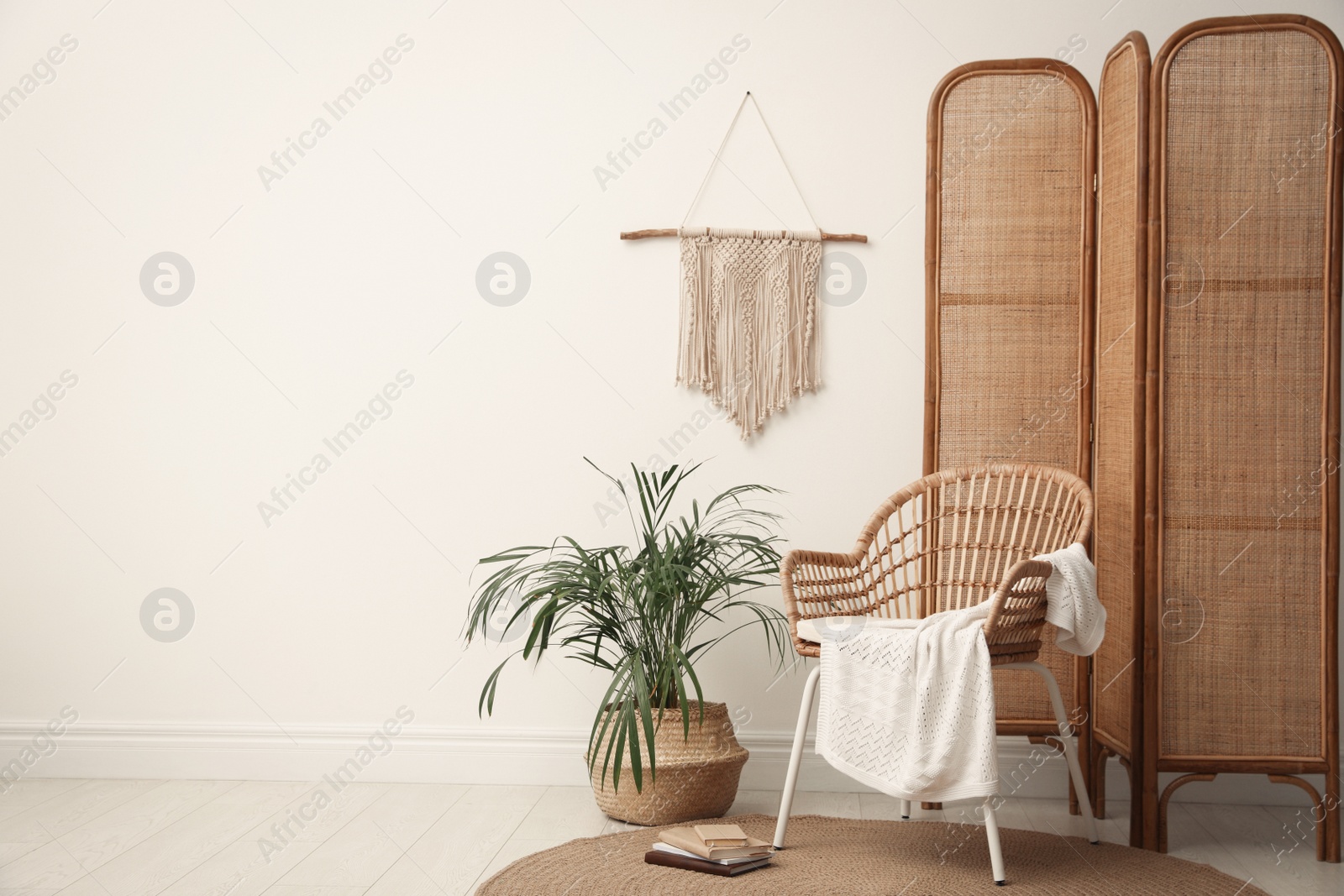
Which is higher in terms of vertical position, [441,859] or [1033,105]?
[1033,105]

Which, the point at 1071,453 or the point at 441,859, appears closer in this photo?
the point at 441,859

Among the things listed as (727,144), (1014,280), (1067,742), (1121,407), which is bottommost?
(1067,742)

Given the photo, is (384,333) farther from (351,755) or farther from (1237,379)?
(1237,379)

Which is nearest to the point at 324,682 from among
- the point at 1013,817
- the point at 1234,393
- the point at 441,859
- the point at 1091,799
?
the point at 441,859

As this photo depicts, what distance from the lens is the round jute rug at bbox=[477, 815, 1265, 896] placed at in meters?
1.86

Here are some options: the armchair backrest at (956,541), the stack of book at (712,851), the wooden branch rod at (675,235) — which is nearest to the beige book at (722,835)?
the stack of book at (712,851)

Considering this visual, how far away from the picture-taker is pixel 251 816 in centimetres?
241

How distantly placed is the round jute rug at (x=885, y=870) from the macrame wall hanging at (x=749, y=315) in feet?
3.62

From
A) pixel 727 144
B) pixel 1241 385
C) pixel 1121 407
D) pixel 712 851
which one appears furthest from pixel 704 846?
pixel 727 144

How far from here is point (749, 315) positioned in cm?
272

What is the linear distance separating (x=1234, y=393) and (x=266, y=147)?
2.62 m

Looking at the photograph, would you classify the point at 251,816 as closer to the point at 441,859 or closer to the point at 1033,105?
the point at 441,859

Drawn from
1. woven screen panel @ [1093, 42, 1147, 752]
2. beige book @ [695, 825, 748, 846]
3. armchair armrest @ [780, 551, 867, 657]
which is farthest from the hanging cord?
beige book @ [695, 825, 748, 846]

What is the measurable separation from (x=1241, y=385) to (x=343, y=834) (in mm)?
2284
